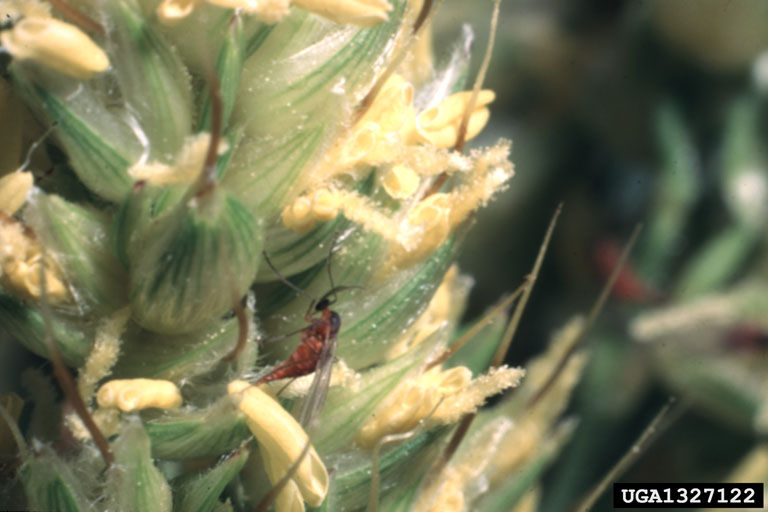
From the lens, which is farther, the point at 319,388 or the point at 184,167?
the point at 319,388

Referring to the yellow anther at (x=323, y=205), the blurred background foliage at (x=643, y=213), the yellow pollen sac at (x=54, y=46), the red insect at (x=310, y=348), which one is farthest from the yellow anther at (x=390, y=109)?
the blurred background foliage at (x=643, y=213)

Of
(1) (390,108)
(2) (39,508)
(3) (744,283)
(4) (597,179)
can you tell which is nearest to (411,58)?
(1) (390,108)

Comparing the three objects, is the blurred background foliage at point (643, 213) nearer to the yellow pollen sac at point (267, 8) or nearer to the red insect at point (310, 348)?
the red insect at point (310, 348)

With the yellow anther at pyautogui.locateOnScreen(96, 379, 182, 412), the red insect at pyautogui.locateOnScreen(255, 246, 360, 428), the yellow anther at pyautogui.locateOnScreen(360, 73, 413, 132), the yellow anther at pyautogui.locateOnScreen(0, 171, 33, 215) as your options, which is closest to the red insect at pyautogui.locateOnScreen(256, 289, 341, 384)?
the red insect at pyautogui.locateOnScreen(255, 246, 360, 428)

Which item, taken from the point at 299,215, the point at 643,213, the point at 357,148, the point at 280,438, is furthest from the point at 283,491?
the point at 643,213

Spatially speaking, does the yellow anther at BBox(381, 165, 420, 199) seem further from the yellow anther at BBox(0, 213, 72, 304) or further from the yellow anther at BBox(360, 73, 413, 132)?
the yellow anther at BBox(0, 213, 72, 304)

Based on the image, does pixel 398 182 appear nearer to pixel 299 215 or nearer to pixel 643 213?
pixel 299 215

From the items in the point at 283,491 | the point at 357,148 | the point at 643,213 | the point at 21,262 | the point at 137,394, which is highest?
the point at 357,148
